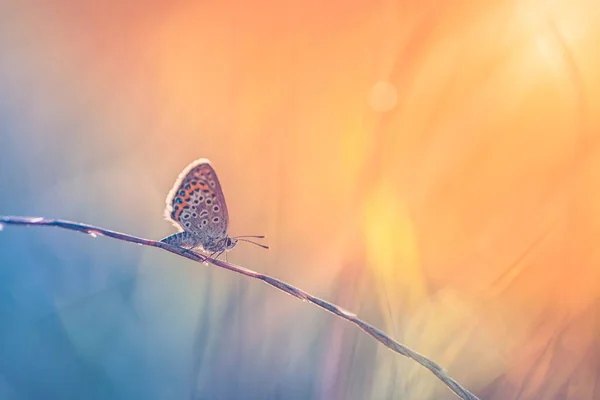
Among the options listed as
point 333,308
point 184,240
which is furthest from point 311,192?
point 333,308

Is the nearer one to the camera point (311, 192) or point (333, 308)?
point (333, 308)

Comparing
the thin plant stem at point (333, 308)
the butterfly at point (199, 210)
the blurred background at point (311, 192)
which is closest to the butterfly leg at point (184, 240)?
the butterfly at point (199, 210)

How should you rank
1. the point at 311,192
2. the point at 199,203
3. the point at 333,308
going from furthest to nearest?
the point at 311,192 → the point at 199,203 → the point at 333,308

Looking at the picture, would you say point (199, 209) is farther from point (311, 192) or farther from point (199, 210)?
point (311, 192)

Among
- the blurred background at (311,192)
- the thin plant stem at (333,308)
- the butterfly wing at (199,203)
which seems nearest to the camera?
the thin plant stem at (333,308)

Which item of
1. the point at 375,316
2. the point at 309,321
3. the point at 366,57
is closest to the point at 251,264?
the point at 309,321

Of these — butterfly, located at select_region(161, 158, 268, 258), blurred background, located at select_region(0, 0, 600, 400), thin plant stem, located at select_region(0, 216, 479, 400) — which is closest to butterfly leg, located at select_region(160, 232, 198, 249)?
butterfly, located at select_region(161, 158, 268, 258)

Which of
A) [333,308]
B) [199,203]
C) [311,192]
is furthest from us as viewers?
[311,192]

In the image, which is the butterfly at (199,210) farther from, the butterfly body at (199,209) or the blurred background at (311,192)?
the blurred background at (311,192)

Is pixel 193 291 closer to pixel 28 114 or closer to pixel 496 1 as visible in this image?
pixel 28 114
